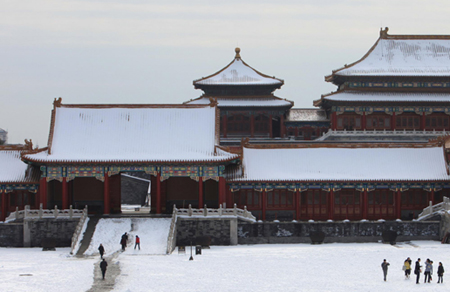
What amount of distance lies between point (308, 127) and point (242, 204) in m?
27.2

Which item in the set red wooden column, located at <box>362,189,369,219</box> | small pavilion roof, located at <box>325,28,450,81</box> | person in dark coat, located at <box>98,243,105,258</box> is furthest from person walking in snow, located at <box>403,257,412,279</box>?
small pavilion roof, located at <box>325,28,450,81</box>

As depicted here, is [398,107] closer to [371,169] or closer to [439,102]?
[439,102]

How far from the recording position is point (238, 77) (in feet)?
266

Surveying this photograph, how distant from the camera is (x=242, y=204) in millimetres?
57500

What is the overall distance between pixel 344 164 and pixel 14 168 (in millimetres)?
24515

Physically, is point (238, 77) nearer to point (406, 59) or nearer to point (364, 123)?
point (364, 123)

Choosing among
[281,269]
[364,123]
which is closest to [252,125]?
[364,123]

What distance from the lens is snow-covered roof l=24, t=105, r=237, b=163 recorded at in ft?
181

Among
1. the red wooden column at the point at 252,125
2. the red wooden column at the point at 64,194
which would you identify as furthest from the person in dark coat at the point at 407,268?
the red wooden column at the point at 252,125

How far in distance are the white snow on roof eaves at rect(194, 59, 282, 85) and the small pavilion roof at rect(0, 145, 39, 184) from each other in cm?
2592

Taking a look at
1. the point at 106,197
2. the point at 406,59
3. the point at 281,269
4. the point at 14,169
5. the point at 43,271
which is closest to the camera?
Result: the point at 43,271

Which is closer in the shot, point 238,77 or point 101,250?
point 101,250

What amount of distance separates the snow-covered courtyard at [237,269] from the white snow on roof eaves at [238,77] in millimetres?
29977

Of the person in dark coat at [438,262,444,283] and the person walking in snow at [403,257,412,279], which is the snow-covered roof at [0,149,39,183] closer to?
the person walking in snow at [403,257,412,279]
